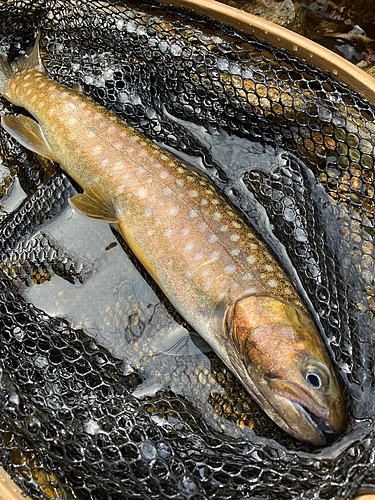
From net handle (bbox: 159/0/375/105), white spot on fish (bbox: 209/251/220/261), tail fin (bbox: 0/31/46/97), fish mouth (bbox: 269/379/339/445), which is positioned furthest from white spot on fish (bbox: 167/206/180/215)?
tail fin (bbox: 0/31/46/97)

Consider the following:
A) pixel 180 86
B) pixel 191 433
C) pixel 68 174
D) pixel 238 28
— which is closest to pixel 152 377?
pixel 191 433

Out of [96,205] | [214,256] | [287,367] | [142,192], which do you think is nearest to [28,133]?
[96,205]

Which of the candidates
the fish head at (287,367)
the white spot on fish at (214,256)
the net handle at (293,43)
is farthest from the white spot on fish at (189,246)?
the net handle at (293,43)

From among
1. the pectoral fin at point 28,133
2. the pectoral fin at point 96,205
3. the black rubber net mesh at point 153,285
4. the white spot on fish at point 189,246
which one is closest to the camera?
the black rubber net mesh at point 153,285

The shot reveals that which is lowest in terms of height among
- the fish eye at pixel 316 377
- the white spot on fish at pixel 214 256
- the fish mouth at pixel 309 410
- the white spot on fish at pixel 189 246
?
the fish mouth at pixel 309 410

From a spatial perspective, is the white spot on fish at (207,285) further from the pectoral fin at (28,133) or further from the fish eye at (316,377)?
the pectoral fin at (28,133)

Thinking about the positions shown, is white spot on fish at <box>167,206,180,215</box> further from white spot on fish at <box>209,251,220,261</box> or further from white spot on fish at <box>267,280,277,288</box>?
white spot on fish at <box>267,280,277,288</box>
